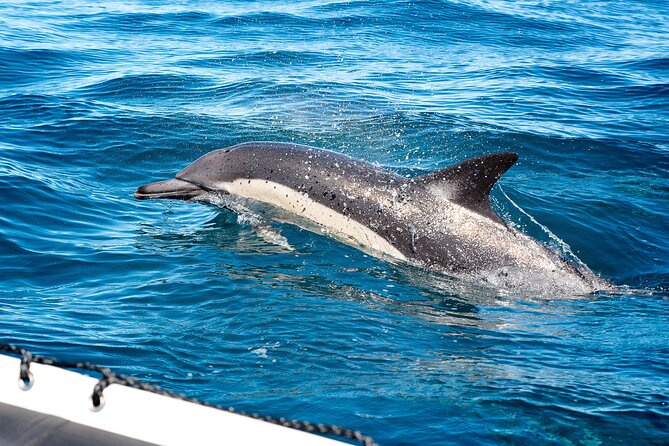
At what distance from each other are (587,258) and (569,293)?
2.05m

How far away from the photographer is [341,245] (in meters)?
10.0

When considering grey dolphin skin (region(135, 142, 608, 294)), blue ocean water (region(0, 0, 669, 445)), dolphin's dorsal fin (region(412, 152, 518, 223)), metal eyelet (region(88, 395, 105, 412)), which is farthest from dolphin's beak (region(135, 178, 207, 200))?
metal eyelet (region(88, 395, 105, 412))

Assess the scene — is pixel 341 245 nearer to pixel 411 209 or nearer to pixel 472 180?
pixel 411 209

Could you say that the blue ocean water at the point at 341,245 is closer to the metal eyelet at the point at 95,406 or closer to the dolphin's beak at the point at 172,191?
the dolphin's beak at the point at 172,191

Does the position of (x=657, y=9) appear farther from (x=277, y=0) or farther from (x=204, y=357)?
(x=204, y=357)

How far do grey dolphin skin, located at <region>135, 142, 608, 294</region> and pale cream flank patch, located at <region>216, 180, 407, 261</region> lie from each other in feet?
0.04

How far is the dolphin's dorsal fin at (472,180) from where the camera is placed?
877 centimetres

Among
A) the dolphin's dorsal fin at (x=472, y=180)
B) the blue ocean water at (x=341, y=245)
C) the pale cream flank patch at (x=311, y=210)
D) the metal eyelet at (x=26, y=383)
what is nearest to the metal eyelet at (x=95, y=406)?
the metal eyelet at (x=26, y=383)

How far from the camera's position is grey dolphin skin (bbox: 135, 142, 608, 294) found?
9141 mm

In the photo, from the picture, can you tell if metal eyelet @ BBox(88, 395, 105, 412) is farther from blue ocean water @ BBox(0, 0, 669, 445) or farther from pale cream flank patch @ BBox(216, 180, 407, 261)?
pale cream flank patch @ BBox(216, 180, 407, 261)

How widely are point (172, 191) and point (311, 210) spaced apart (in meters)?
2.06

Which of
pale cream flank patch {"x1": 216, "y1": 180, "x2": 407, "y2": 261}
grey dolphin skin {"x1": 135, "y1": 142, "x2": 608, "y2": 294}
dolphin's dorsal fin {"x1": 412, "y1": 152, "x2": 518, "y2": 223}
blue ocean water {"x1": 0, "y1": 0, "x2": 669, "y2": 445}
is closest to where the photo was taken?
blue ocean water {"x1": 0, "y1": 0, "x2": 669, "y2": 445}

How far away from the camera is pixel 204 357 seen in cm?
714

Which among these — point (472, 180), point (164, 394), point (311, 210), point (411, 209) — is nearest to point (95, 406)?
point (164, 394)
